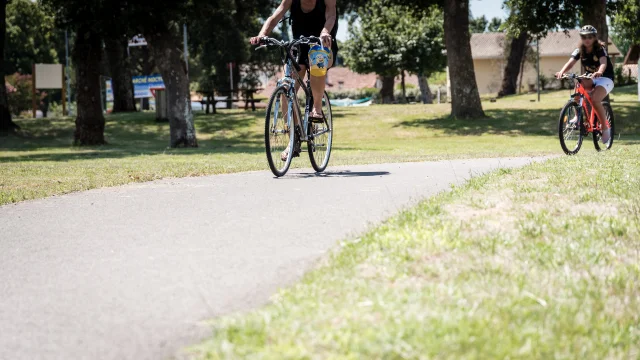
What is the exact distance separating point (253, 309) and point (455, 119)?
2622 cm

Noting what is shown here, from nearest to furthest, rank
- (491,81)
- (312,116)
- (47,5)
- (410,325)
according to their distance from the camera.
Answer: (410,325), (312,116), (47,5), (491,81)

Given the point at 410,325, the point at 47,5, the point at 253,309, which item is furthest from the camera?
the point at 47,5

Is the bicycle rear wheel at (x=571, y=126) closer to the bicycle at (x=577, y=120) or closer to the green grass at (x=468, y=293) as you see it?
the bicycle at (x=577, y=120)

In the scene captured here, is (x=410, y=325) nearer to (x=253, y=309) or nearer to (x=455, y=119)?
(x=253, y=309)

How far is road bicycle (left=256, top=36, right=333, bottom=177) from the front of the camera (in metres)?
8.57

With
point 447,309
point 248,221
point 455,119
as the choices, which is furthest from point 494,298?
point 455,119

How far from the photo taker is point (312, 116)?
29.9 ft

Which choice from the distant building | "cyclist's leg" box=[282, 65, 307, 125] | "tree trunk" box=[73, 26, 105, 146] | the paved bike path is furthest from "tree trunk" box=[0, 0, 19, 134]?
the distant building

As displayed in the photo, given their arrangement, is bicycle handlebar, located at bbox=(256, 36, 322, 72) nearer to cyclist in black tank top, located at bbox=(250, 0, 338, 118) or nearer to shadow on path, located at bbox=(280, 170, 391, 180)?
cyclist in black tank top, located at bbox=(250, 0, 338, 118)

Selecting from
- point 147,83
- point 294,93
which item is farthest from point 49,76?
point 294,93

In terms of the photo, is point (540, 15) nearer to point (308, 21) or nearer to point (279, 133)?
point (308, 21)

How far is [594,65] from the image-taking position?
42.1 feet

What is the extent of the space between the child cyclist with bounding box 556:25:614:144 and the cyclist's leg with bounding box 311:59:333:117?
4744 millimetres

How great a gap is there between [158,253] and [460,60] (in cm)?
2504
